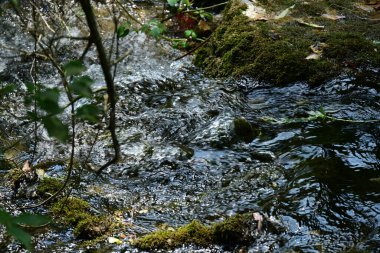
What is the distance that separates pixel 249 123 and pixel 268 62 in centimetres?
100

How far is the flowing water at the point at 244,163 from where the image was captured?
272 cm

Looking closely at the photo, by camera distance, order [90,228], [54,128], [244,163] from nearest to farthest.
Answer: [54,128] < [90,228] < [244,163]

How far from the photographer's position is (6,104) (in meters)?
4.66

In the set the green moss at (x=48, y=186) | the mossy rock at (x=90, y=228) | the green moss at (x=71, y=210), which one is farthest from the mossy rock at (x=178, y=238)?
the green moss at (x=48, y=186)

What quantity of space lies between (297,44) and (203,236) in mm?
2702

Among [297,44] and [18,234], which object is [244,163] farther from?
[18,234]

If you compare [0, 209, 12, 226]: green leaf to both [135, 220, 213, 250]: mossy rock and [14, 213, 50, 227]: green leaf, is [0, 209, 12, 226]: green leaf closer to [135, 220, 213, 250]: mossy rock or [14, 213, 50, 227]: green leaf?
[14, 213, 50, 227]: green leaf

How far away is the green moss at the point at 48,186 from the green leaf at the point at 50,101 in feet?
7.09

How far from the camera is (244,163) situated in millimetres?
3457

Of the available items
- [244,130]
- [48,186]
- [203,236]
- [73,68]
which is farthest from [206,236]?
[73,68]

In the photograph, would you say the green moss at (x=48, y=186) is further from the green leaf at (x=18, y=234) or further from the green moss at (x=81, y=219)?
the green leaf at (x=18, y=234)

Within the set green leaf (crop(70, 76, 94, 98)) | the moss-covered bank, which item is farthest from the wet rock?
green leaf (crop(70, 76, 94, 98))

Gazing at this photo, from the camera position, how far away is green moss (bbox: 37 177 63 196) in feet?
10.4

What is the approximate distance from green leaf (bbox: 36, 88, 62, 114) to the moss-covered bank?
11.7 ft
